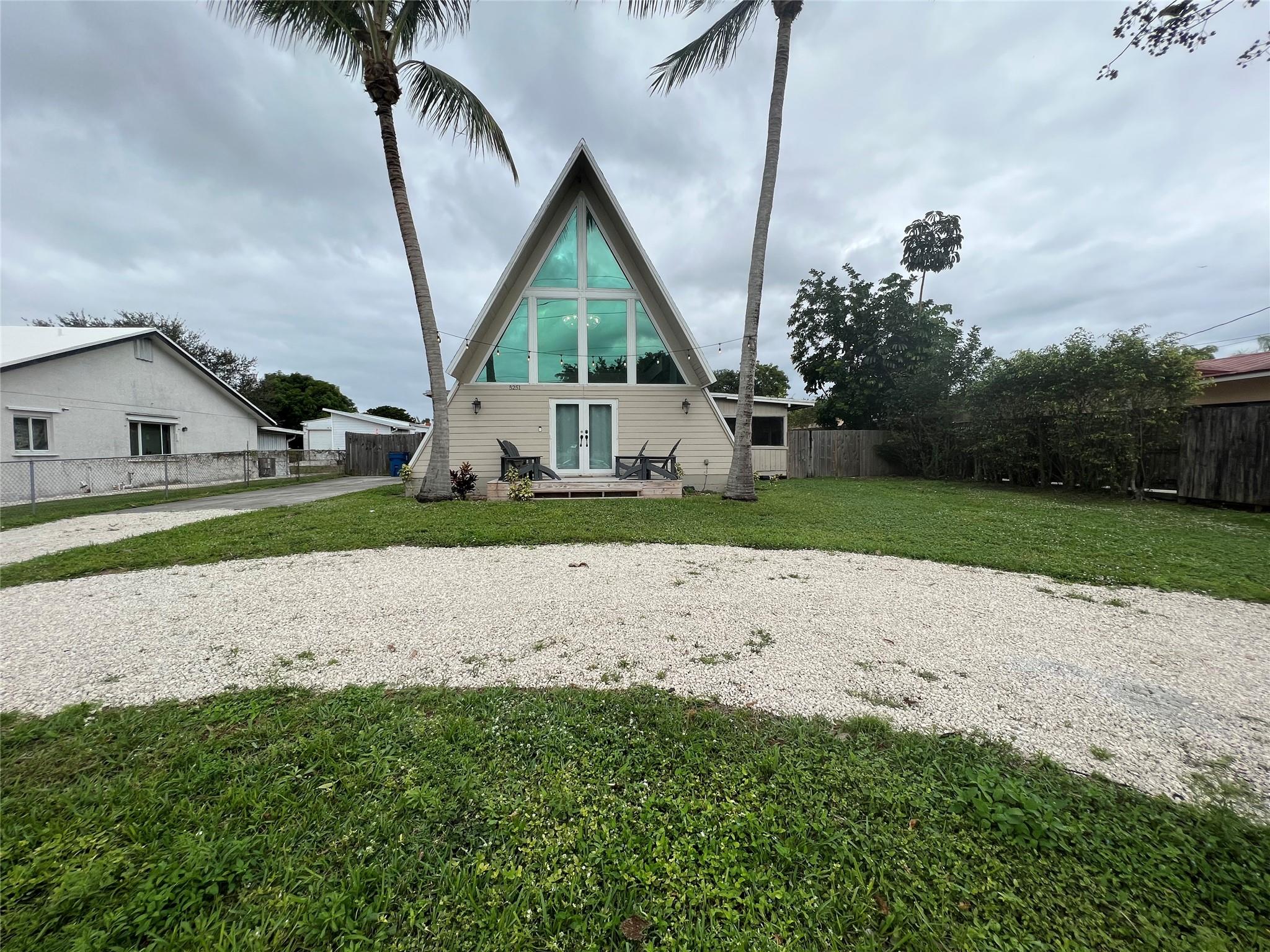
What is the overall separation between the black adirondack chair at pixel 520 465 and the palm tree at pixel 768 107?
4306mm

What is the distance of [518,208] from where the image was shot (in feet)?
45.0

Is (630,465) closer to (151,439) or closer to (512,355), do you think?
(512,355)

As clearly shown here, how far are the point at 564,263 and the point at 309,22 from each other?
237 inches

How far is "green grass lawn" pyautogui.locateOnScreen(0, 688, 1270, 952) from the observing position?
1.28 meters

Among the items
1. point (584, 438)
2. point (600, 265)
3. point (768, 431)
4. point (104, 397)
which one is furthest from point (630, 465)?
point (104, 397)

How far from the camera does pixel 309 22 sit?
819cm

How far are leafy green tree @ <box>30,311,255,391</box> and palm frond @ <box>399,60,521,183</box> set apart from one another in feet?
92.3

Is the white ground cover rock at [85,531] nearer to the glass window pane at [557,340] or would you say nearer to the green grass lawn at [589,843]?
the green grass lawn at [589,843]

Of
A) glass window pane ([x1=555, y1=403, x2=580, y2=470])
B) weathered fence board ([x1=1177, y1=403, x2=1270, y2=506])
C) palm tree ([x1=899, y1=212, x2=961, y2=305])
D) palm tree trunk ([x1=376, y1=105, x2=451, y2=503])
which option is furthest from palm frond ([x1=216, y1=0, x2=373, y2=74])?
palm tree ([x1=899, y1=212, x2=961, y2=305])

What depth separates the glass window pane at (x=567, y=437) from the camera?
11.3 meters

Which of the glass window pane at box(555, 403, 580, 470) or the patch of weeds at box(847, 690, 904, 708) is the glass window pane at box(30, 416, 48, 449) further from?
the patch of weeds at box(847, 690, 904, 708)

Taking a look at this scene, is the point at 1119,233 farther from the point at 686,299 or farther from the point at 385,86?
the point at 385,86

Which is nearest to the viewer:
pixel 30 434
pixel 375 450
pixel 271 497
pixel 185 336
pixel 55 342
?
pixel 271 497

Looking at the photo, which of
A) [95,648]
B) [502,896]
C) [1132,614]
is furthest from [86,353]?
[1132,614]
